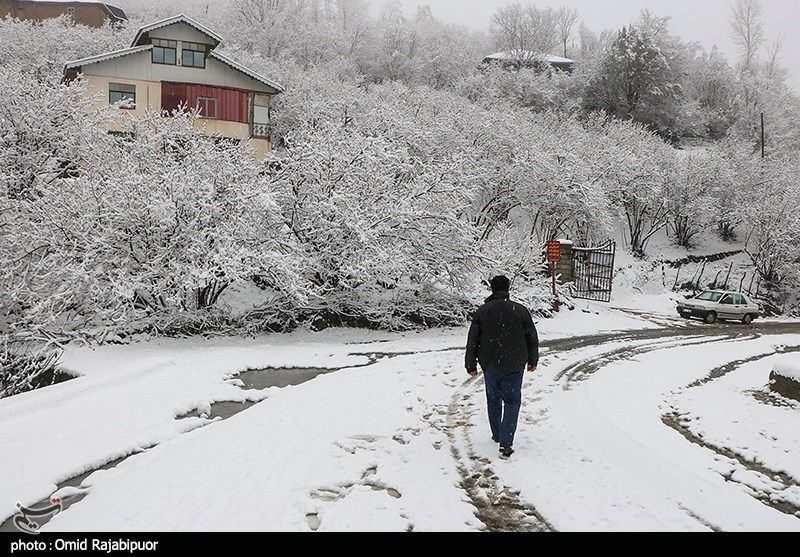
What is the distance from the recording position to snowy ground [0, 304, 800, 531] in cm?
489

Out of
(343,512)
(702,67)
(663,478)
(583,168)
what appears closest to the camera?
(343,512)

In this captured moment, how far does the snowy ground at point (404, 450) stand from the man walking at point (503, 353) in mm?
416

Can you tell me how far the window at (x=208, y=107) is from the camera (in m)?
31.5

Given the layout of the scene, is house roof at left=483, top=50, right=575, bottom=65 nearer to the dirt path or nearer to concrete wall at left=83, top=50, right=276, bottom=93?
concrete wall at left=83, top=50, right=276, bottom=93

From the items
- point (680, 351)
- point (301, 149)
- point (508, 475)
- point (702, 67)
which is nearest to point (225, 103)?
point (301, 149)

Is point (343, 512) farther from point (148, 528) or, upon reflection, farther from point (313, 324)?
point (313, 324)

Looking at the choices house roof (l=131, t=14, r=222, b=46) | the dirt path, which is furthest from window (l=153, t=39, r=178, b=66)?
the dirt path

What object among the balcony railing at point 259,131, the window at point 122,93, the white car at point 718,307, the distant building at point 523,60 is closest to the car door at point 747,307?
the white car at point 718,307

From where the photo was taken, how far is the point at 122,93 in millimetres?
30859

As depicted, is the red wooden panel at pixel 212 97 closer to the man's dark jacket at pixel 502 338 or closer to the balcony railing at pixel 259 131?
the balcony railing at pixel 259 131

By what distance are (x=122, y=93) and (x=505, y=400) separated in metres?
31.4

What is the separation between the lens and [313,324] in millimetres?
18562

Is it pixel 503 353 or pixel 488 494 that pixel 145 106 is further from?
pixel 488 494

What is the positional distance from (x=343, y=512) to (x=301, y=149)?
14.8 m
